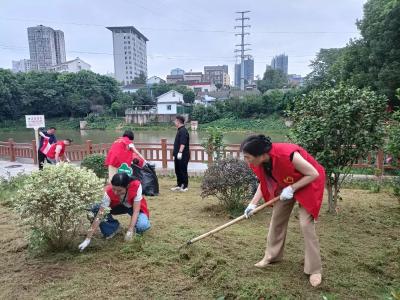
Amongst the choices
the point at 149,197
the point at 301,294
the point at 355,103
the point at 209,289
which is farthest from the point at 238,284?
the point at 149,197

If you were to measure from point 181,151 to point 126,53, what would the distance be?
8570 cm

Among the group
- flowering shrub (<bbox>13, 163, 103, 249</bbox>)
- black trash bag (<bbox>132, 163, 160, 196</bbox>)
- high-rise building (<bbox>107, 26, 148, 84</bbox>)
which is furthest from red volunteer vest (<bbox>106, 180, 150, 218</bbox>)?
high-rise building (<bbox>107, 26, 148, 84</bbox>)

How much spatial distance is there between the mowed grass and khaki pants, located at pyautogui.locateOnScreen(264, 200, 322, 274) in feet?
0.41

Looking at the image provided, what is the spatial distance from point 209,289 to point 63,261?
4.75 feet

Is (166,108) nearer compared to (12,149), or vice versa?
(12,149)

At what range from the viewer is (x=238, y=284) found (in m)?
2.74

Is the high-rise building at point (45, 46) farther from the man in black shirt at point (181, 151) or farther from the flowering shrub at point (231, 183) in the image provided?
the flowering shrub at point (231, 183)

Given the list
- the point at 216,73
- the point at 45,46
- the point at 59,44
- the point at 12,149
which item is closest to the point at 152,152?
the point at 12,149

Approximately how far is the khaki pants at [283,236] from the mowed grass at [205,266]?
126 millimetres

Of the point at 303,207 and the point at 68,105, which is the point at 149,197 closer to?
the point at 303,207

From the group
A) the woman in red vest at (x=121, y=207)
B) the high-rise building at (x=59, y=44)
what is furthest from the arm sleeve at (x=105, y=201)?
the high-rise building at (x=59, y=44)

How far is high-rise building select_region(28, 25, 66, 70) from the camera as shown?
60.5 metres

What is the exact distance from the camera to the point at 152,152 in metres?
9.70

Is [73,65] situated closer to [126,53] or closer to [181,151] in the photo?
[126,53]
